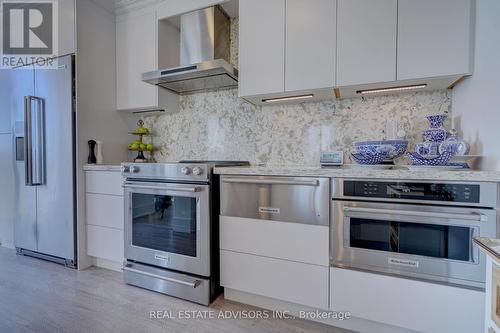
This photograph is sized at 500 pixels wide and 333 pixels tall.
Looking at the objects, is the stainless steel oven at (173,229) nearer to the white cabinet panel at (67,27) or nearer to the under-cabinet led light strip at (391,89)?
the under-cabinet led light strip at (391,89)

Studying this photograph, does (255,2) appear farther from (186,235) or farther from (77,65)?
(186,235)

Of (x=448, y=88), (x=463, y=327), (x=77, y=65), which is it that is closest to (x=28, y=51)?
(x=77, y=65)

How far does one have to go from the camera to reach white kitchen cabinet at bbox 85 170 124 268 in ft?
6.72

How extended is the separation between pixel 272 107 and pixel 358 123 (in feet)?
2.41

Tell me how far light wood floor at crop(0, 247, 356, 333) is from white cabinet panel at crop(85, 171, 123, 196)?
2.43ft

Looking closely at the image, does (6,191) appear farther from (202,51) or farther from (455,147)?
(455,147)

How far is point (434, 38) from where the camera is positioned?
1.34 metres

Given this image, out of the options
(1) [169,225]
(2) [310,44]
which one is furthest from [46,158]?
(2) [310,44]

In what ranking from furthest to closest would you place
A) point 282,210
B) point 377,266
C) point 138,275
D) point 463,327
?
point 138,275, point 282,210, point 377,266, point 463,327

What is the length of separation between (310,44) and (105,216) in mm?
2210

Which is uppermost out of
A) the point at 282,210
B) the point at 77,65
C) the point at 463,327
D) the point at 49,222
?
the point at 77,65

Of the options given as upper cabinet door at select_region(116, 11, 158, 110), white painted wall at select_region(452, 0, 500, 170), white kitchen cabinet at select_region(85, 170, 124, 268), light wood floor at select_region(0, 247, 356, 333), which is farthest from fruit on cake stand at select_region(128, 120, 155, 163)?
white painted wall at select_region(452, 0, 500, 170)

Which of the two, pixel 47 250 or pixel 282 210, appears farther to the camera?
pixel 47 250

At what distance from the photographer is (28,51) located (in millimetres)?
2363
